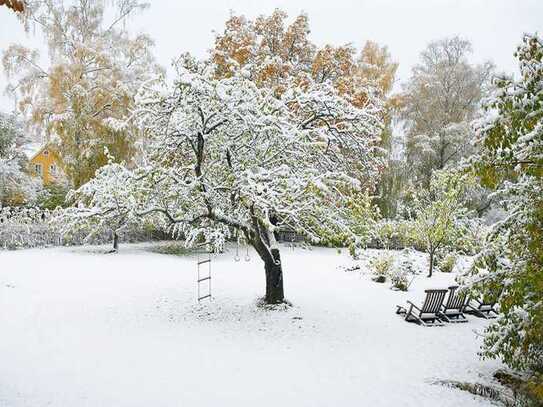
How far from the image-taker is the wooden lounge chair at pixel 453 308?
954 centimetres

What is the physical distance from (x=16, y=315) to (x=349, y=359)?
634cm

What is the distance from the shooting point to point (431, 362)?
7160mm

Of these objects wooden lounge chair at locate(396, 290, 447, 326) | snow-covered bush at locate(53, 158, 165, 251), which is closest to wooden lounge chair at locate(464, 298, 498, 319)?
wooden lounge chair at locate(396, 290, 447, 326)

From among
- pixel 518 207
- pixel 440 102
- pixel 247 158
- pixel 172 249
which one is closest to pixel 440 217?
pixel 247 158

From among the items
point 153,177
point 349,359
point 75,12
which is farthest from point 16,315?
point 75,12

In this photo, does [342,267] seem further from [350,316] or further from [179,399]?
[179,399]

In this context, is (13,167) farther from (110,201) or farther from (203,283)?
(110,201)

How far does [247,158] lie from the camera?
9.10 metres

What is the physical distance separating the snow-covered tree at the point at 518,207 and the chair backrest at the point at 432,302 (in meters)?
2.55

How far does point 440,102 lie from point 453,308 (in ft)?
58.7

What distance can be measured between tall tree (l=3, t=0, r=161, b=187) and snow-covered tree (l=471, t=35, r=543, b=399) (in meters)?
15.0

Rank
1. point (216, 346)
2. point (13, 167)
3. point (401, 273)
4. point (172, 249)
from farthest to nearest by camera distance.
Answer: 1. point (172, 249)
2. point (13, 167)
3. point (401, 273)
4. point (216, 346)

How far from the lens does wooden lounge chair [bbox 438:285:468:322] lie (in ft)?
31.3

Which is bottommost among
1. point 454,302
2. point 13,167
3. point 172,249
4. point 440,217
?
point 454,302
